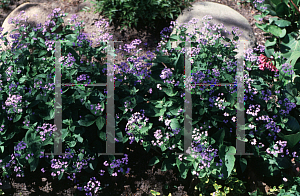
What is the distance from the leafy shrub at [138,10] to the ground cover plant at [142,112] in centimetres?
141

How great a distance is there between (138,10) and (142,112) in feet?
6.99

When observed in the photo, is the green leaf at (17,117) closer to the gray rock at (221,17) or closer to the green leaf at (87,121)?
the green leaf at (87,121)

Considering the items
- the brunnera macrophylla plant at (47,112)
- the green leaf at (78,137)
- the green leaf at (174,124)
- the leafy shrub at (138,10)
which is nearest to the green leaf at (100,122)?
the brunnera macrophylla plant at (47,112)

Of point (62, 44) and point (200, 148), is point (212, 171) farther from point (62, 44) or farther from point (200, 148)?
point (62, 44)

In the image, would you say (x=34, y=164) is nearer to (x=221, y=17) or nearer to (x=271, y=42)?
(x=221, y=17)

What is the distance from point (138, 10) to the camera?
16.4 ft

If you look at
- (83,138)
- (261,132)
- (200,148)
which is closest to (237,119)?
(261,132)

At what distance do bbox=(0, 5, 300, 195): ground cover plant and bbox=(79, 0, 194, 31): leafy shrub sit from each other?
1.41 meters

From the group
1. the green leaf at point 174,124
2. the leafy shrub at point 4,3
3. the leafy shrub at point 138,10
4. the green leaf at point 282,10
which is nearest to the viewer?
the green leaf at point 174,124

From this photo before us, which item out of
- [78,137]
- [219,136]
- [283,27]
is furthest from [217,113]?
[283,27]

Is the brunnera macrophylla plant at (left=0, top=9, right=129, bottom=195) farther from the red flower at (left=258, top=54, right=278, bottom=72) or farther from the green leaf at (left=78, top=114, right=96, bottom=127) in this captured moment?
the red flower at (left=258, top=54, right=278, bottom=72)

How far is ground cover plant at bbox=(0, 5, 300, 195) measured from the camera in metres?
3.33

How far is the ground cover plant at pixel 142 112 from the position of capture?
3330 millimetres

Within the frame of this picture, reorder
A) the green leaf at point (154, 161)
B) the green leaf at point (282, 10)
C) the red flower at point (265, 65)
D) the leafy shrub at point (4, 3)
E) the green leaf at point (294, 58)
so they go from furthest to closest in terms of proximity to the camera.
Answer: the leafy shrub at point (4, 3)
the green leaf at point (282, 10)
the green leaf at point (294, 58)
the red flower at point (265, 65)
the green leaf at point (154, 161)
